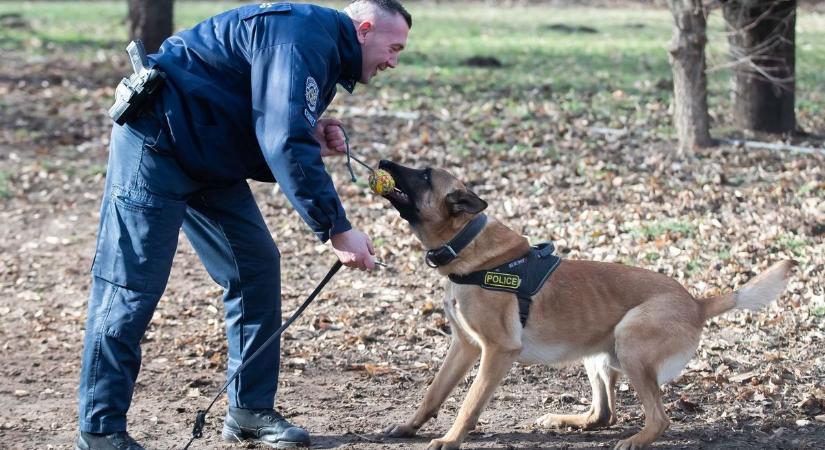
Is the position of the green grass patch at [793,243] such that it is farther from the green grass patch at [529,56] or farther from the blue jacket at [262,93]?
the blue jacket at [262,93]

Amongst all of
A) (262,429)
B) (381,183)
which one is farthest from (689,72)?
(262,429)

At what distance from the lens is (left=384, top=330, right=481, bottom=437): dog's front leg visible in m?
5.19

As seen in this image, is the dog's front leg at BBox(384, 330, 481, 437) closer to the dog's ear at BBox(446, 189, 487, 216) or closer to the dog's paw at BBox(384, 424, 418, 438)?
the dog's paw at BBox(384, 424, 418, 438)

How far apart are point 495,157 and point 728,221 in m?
2.89

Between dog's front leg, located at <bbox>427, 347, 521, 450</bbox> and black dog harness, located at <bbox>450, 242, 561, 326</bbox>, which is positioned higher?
black dog harness, located at <bbox>450, 242, 561, 326</bbox>

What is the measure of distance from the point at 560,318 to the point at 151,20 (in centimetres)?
1157

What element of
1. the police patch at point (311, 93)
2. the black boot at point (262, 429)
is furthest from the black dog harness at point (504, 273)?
the police patch at point (311, 93)

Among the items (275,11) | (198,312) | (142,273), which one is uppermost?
(275,11)

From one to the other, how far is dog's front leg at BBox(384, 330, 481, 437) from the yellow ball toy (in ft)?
2.70

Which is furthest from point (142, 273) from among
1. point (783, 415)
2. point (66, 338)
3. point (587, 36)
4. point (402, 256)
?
point (587, 36)

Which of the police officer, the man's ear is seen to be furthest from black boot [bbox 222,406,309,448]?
the man's ear

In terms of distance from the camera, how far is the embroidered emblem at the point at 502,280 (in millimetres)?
4992

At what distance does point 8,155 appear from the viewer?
11.6 metres

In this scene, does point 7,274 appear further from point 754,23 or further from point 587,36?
point 587,36
